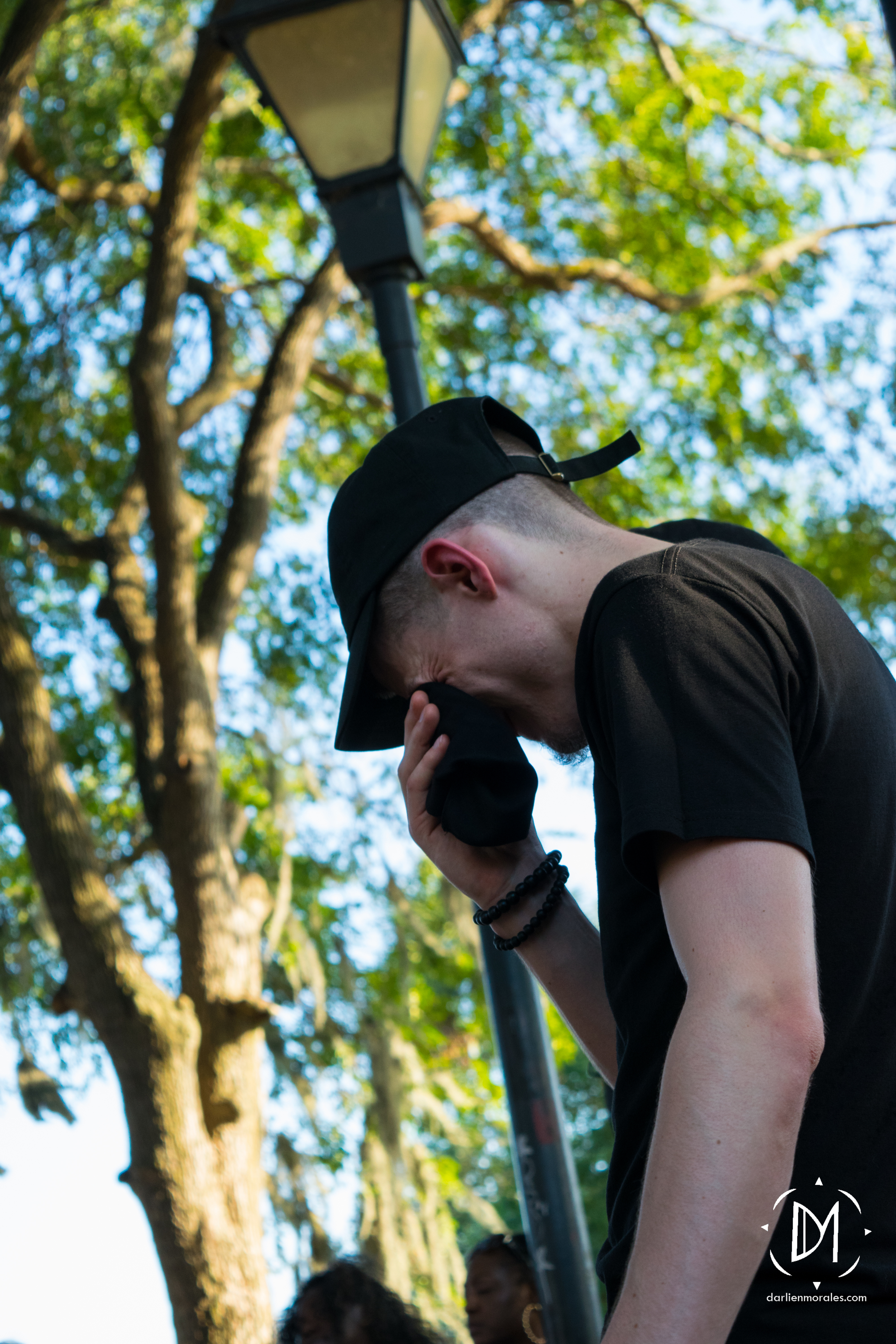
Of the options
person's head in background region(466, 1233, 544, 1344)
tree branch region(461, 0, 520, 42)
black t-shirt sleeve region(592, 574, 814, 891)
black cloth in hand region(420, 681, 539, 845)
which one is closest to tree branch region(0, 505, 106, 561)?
tree branch region(461, 0, 520, 42)

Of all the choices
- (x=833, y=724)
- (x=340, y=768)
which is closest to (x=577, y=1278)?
(x=833, y=724)

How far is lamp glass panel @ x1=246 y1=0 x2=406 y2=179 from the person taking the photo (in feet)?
12.6

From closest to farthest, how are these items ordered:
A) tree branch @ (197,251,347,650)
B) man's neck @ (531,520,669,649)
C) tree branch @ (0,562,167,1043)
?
1. man's neck @ (531,520,669,649)
2. tree branch @ (0,562,167,1043)
3. tree branch @ (197,251,347,650)

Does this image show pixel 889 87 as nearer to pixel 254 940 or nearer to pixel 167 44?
pixel 167 44

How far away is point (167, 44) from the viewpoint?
8.58 meters

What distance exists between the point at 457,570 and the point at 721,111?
8822 millimetres

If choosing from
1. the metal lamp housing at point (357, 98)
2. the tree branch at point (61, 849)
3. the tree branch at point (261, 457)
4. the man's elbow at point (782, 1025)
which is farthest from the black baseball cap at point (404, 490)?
the tree branch at point (261, 457)

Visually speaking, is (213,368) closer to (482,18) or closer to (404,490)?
(482,18)

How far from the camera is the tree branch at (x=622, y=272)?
8.40 metres

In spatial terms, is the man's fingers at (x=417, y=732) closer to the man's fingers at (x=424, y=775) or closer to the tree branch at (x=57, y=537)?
the man's fingers at (x=424, y=775)

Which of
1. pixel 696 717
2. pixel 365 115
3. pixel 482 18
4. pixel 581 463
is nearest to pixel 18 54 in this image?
pixel 365 115

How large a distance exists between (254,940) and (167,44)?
6.10 m

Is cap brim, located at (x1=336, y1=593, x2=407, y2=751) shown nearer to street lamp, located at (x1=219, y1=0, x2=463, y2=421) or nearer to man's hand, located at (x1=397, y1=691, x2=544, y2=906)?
man's hand, located at (x1=397, y1=691, x2=544, y2=906)

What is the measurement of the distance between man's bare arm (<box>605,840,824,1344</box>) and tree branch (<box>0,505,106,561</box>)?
5.89 metres
